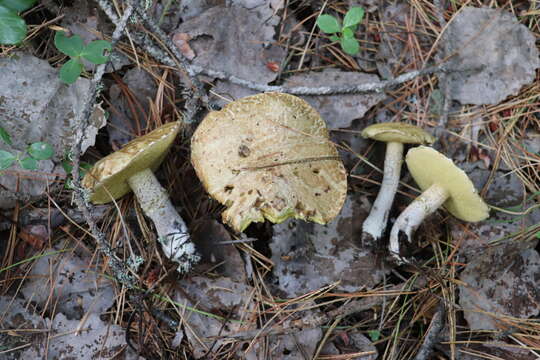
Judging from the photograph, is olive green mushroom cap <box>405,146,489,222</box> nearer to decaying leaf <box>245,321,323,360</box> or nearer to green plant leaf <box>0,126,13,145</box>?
decaying leaf <box>245,321,323,360</box>

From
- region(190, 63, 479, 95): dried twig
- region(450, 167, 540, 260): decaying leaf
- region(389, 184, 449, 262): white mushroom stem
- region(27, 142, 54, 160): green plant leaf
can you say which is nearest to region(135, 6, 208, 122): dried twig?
region(190, 63, 479, 95): dried twig

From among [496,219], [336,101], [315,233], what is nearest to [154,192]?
[315,233]

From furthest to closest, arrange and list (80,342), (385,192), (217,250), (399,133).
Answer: (385,192)
(217,250)
(399,133)
(80,342)

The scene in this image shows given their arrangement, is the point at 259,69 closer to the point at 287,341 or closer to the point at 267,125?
the point at 267,125

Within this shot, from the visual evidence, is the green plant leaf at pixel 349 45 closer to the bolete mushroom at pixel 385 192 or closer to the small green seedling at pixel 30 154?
the bolete mushroom at pixel 385 192

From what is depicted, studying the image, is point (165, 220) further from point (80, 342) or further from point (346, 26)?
point (346, 26)
